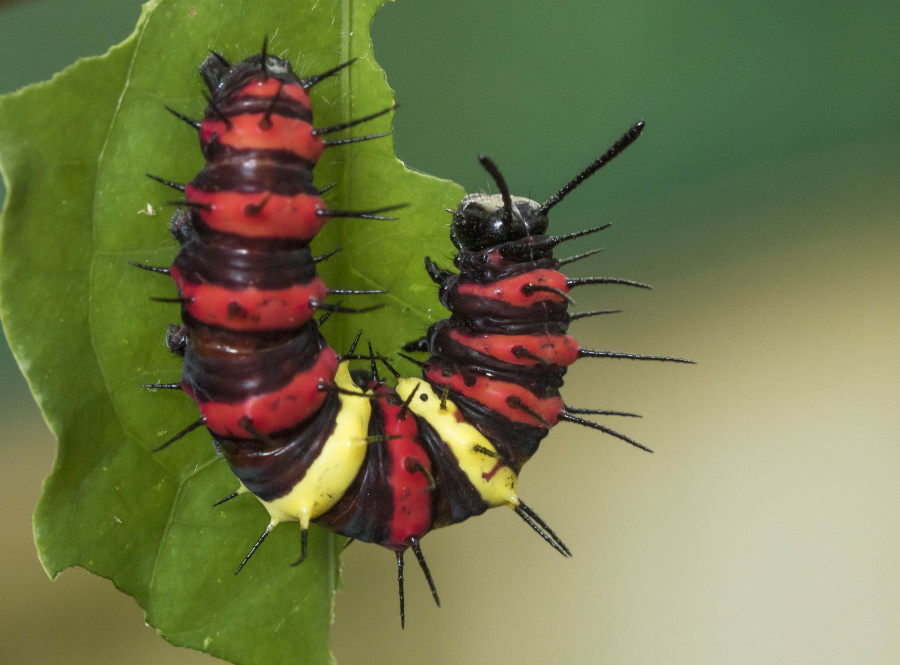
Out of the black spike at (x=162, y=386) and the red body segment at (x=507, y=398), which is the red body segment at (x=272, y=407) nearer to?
the black spike at (x=162, y=386)

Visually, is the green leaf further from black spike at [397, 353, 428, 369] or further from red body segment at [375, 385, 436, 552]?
red body segment at [375, 385, 436, 552]

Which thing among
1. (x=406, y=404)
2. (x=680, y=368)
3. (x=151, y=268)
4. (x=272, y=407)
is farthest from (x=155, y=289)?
(x=680, y=368)

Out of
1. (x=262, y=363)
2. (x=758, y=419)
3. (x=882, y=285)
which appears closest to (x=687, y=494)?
(x=758, y=419)

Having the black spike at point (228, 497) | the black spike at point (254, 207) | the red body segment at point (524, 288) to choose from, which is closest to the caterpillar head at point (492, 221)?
the red body segment at point (524, 288)

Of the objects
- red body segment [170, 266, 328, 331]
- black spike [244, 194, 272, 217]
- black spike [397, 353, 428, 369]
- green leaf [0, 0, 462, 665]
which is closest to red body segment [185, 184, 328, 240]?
black spike [244, 194, 272, 217]

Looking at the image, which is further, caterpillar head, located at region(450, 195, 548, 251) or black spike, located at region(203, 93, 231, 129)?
caterpillar head, located at region(450, 195, 548, 251)

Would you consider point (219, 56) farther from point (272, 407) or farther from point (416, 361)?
point (416, 361)
